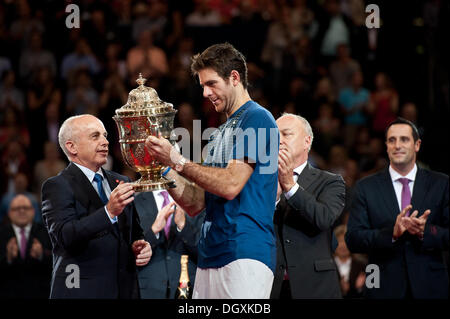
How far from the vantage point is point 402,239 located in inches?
199

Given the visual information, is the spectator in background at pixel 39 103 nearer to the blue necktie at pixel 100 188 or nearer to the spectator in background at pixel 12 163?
the spectator in background at pixel 12 163

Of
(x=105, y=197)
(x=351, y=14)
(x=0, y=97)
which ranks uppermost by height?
(x=351, y=14)

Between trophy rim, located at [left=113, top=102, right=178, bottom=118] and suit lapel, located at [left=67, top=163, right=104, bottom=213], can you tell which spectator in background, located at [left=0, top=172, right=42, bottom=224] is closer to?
suit lapel, located at [left=67, top=163, right=104, bottom=213]

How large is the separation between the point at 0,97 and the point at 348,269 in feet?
15.8

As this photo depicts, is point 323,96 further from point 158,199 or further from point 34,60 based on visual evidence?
point 158,199

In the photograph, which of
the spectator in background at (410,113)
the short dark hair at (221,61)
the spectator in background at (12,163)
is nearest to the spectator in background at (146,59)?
the spectator in background at (12,163)

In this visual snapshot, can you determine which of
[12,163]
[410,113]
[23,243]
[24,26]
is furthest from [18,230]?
[410,113]

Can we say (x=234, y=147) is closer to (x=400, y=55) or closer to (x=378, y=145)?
(x=378, y=145)

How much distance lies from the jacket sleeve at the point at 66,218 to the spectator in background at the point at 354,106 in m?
5.58

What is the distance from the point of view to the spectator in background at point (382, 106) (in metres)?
9.34

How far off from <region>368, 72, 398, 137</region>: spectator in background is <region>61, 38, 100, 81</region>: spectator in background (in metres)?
3.61

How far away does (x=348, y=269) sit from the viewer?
7168 millimetres
